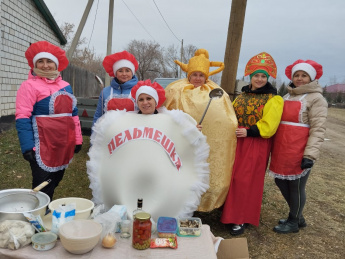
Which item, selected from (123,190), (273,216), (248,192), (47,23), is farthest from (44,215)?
(47,23)

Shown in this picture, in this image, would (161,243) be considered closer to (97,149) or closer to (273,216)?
(97,149)

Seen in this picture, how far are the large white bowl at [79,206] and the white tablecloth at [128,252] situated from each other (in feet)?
0.80

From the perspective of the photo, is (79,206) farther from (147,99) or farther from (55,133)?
(147,99)

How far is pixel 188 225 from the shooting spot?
2.23m

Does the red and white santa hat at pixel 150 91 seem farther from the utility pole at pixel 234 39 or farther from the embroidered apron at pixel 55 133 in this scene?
the utility pole at pixel 234 39

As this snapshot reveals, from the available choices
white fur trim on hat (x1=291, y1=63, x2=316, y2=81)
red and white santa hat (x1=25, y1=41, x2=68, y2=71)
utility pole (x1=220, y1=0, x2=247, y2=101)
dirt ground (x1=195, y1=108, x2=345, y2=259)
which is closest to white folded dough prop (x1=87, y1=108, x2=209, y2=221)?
red and white santa hat (x1=25, y1=41, x2=68, y2=71)

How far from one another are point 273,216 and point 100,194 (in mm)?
2605

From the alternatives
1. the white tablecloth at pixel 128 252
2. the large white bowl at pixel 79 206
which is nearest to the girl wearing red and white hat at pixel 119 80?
the large white bowl at pixel 79 206

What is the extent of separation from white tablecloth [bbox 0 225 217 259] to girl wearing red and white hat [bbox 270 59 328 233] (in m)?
1.51

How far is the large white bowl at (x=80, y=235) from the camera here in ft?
5.94

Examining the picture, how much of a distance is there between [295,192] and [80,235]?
8.04 feet

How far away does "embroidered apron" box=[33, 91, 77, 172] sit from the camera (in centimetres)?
288

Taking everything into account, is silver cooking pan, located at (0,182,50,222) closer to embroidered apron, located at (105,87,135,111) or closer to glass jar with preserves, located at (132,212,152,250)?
glass jar with preserves, located at (132,212,152,250)

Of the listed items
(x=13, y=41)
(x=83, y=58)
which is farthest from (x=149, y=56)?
(x=13, y=41)
